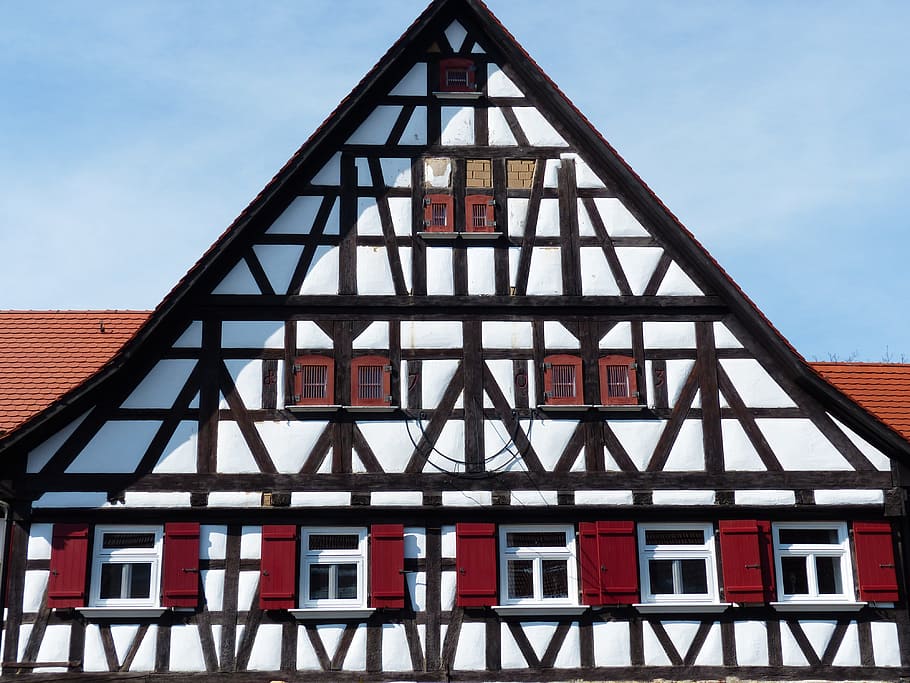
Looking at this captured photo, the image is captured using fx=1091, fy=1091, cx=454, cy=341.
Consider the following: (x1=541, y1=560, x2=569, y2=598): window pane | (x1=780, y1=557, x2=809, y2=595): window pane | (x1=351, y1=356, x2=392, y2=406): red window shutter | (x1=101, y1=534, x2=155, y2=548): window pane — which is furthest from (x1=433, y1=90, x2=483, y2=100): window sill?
(x1=780, y1=557, x2=809, y2=595): window pane

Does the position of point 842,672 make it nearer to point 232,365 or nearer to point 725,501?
point 725,501

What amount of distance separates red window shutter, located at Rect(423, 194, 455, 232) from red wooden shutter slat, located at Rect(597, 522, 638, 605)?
14.6ft

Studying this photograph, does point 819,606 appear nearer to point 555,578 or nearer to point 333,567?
point 555,578

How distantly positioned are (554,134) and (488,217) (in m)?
1.56

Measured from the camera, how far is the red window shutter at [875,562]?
13820 millimetres

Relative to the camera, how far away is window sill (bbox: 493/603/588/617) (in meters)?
13.5

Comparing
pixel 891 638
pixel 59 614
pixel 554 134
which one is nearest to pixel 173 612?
pixel 59 614

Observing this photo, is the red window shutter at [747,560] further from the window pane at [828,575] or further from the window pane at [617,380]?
the window pane at [617,380]

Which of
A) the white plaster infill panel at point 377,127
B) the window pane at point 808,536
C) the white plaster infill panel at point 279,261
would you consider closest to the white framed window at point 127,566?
the white plaster infill panel at point 279,261

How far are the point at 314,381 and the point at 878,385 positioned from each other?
350 inches

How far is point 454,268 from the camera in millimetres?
14688

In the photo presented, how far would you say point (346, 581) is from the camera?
45.3 feet

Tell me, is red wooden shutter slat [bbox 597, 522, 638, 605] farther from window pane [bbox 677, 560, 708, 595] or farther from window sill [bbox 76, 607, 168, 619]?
window sill [bbox 76, 607, 168, 619]

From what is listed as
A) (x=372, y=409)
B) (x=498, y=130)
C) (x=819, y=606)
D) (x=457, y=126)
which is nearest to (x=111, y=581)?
(x=372, y=409)
